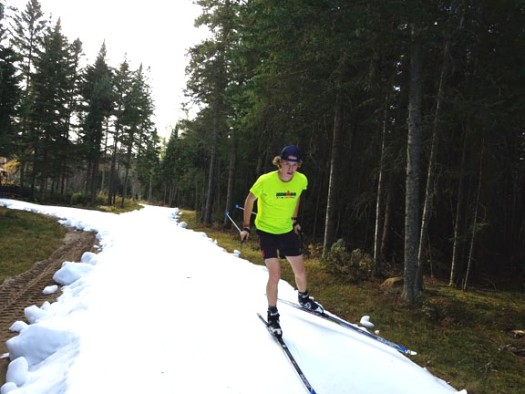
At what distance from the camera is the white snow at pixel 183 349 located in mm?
3635

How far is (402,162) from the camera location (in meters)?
11.3

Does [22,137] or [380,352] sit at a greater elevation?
[22,137]

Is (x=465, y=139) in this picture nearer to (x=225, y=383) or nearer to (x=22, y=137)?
(x=225, y=383)

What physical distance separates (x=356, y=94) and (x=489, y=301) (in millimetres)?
8295

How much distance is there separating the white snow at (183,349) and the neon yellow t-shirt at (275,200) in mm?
1354

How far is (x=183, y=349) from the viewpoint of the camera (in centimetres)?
426

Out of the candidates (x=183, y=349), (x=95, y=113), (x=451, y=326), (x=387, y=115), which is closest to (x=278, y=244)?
(x=183, y=349)

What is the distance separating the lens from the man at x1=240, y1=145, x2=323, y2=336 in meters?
4.95

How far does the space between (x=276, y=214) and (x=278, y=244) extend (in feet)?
1.33

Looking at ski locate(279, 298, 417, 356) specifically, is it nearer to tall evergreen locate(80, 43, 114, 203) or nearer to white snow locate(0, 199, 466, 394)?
white snow locate(0, 199, 466, 394)

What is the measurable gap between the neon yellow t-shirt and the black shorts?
2.6 inches

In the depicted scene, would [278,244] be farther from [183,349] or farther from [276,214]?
[183,349]

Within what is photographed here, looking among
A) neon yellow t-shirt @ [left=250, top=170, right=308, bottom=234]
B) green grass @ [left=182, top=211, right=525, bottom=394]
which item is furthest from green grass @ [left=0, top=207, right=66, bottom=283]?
green grass @ [left=182, top=211, right=525, bottom=394]

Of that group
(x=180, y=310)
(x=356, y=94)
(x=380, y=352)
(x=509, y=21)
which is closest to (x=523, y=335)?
(x=380, y=352)
